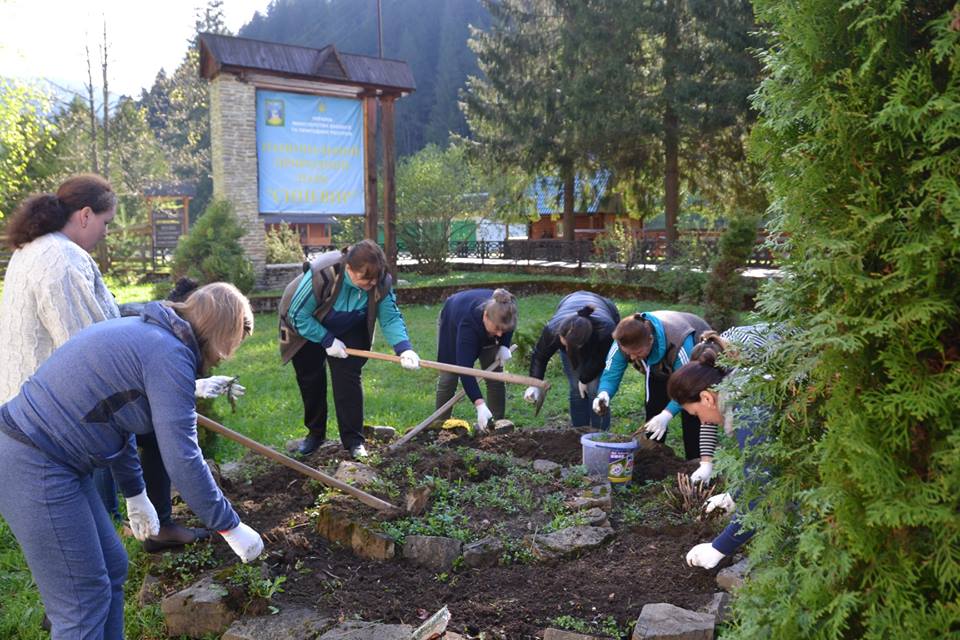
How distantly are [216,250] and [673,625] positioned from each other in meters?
12.2

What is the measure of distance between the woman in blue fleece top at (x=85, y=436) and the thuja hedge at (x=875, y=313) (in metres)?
1.70

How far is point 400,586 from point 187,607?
863mm

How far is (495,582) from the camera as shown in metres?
3.23

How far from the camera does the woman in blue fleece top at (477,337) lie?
504cm

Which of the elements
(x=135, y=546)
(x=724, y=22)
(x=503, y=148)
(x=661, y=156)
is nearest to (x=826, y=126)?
(x=135, y=546)

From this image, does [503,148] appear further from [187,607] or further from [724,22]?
[187,607]

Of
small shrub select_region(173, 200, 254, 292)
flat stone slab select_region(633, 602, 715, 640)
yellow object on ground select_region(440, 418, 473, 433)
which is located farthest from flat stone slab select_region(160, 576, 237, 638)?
small shrub select_region(173, 200, 254, 292)

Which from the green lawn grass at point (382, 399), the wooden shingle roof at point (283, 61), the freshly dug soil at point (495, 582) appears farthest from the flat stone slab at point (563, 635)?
the wooden shingle roof at point (283, 61)

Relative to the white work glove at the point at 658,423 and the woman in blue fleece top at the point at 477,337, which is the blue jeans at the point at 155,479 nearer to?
the woman in blue fleece top at the point at 477,337

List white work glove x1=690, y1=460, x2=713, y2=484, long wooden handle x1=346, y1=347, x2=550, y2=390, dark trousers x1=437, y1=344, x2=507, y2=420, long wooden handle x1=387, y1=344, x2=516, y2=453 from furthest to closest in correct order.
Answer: dark trousers x1=437, y1=344, x2=507, y2=420 → long wooden handle x1=387, y1=344, x2=516, y2=453 → long wooden handle x1=346, y1=347, x2=550, y2=390 → white work glove x1=690, y1=460, x2=713, y2=484

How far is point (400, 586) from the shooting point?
3.23 metres

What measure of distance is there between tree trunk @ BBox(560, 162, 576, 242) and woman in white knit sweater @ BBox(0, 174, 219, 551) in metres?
20.0

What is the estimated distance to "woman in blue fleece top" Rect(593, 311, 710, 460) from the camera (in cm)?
424

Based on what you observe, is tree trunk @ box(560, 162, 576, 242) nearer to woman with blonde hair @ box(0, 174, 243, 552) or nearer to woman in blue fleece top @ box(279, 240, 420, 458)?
woman in blue fleece top @ box(279, 240, 420, 458)
